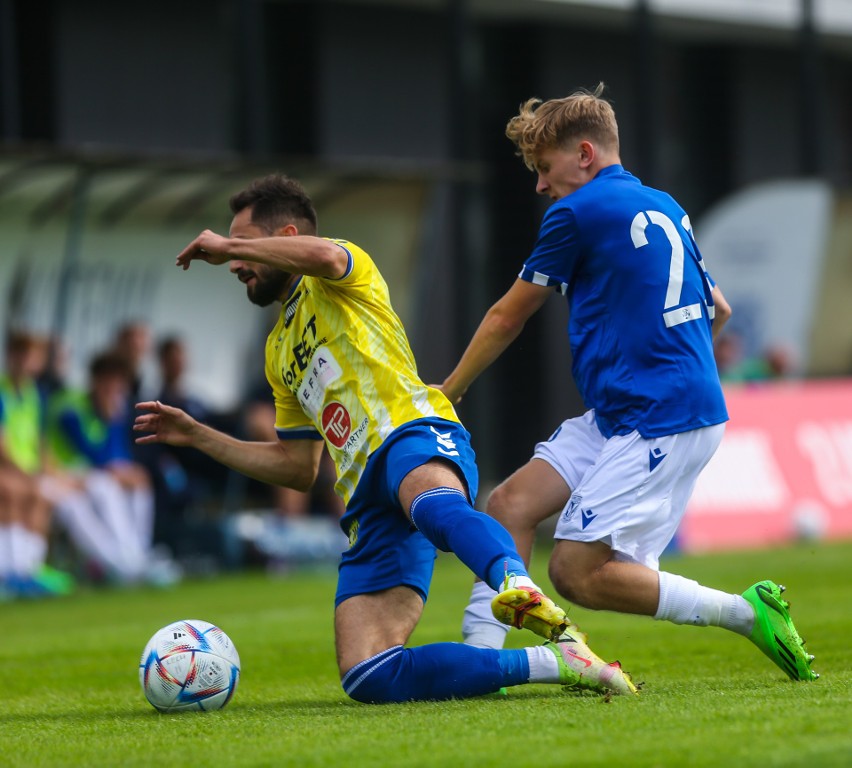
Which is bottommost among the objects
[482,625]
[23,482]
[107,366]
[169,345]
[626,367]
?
[23,482]

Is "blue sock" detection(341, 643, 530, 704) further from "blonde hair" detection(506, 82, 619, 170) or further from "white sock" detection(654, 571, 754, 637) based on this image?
"blonde hair" detection(506, 82, 619, 170)

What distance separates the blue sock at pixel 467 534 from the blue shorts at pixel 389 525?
0.22 meters

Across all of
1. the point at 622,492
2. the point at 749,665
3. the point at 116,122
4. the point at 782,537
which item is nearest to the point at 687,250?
the point at 622,492

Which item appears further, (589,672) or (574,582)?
(574,582)

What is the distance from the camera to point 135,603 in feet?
36.5

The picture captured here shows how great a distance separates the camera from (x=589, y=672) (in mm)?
5043

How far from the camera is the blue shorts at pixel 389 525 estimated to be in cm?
523

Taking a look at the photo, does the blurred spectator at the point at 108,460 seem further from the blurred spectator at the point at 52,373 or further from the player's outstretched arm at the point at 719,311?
the player's outstretched arm at the point at 719,311

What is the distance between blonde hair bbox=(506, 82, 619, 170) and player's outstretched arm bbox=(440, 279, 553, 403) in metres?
0.48

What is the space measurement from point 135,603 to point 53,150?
10.9ft

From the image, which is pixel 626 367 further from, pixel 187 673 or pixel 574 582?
pixel 187 673

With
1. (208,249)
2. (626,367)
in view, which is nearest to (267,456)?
(208,249)

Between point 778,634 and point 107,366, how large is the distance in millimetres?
8688

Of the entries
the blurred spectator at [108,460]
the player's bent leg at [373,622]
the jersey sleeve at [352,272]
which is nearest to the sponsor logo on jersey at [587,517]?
the player's bent leg at [373,622]
